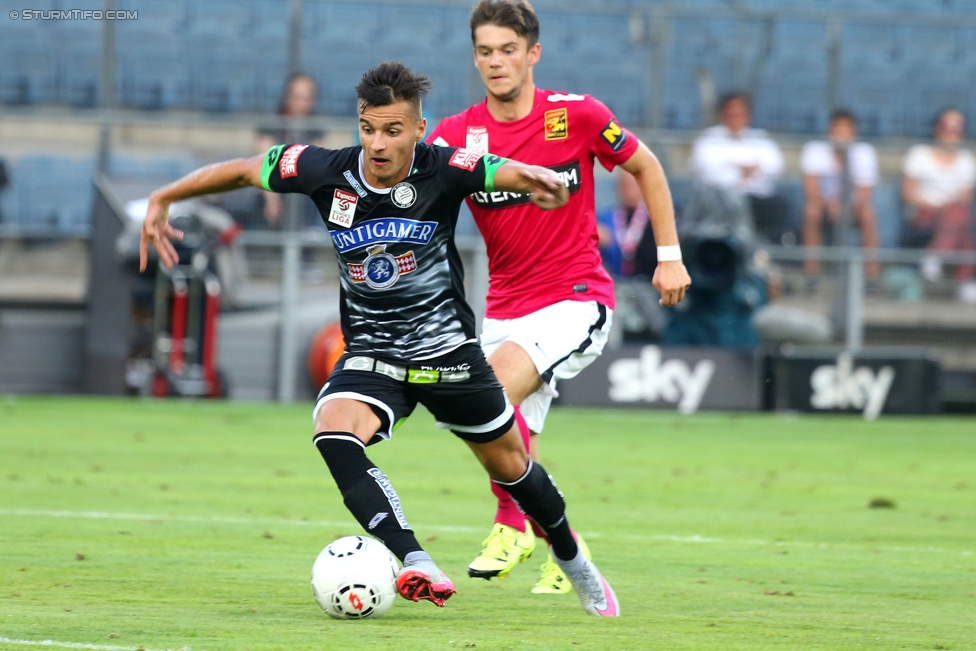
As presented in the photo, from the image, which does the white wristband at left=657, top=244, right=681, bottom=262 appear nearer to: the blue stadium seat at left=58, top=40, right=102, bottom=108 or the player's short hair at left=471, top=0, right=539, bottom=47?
the player's short hair at left=471, top=0, right=539, bottom=47

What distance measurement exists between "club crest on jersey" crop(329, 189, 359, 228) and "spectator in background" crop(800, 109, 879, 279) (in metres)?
11.9

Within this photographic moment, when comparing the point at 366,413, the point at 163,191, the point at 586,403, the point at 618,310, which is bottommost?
the point at 586,403

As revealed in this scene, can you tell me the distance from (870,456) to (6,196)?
9.99 meters

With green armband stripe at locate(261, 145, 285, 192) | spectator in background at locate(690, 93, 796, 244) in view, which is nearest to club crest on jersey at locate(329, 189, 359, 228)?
green armband stripe at locate(261, 145, 285, 192)

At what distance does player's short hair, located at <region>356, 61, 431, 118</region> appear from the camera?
5074 mm

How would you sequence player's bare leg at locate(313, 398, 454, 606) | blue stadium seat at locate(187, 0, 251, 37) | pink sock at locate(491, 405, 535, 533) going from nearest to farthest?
player's bare leg at locate(313, 398, 454, 606)
pink sock at locate(491, 405, 535, 533)
blue stadium seat at locate(187, 0, 251, 37)

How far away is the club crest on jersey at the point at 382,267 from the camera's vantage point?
5.23 metres

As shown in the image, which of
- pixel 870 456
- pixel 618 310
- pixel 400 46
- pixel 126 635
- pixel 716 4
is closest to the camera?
pixel 126 635

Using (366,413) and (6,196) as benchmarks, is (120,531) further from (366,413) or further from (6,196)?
(6,196)

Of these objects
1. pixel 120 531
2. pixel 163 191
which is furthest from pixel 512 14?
pixel 120 531

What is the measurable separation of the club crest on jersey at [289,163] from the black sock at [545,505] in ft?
4.54

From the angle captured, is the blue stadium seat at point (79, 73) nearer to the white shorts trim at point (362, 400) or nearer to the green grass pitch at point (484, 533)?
the green grass pitch at point (484, 533)

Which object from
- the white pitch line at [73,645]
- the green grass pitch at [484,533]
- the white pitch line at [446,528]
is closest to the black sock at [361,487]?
the green grass pitch at [484,533]

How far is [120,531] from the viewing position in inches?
281
